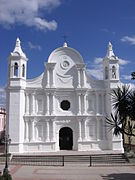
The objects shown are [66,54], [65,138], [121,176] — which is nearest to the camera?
[121,176]

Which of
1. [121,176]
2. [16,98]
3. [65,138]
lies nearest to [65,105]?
[65,138]

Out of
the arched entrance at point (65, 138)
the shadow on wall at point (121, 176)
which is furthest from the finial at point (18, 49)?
the shadow on wall at point (121, 176)

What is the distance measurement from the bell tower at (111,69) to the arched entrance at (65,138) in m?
7.72

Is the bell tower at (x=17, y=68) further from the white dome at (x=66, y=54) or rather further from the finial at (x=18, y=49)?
the white dome at (x=66, y=54)

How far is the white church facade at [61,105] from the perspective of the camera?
95.7ft

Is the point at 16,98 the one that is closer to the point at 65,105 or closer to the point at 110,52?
the point at 65,105

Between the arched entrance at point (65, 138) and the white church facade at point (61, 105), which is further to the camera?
the arched entrance at point (65, 138)

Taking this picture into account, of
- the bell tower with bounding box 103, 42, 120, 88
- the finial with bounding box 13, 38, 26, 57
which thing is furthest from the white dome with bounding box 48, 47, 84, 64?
the finial with bounding box 13, 38, 26, 57

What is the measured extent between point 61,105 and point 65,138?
4093 millimetres

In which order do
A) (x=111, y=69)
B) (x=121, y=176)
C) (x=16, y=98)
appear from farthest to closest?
(x=111, y=69), (x=16, y=98), (x=121, y=176)

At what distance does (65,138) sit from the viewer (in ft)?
100

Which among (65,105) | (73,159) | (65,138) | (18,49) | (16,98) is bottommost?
(73,159)

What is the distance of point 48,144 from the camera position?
2914 centimetres

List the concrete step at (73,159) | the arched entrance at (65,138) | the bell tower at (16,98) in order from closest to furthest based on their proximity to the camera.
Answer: the concrete step at (73,159) → the bell tower at (16,98) → the arched entrance at (65,138)
